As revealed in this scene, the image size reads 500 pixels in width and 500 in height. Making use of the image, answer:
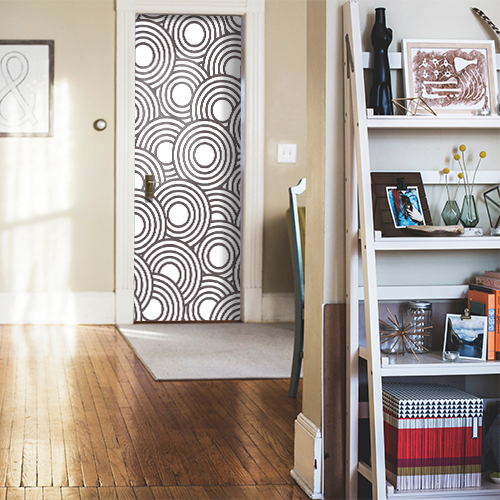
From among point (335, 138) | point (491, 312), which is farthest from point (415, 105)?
point (491, 312)

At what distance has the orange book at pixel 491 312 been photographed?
1.75 meters

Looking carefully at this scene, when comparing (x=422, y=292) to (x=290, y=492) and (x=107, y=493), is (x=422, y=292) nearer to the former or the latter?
(x=290, y=492)

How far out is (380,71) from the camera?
179 cm

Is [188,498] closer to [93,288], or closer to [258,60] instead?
[93,288]

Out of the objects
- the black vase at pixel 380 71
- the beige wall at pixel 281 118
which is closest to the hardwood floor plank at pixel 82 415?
the black vase at pixel 380 71

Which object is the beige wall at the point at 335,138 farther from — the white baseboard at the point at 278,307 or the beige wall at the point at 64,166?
the beige wall at the point at 64,166

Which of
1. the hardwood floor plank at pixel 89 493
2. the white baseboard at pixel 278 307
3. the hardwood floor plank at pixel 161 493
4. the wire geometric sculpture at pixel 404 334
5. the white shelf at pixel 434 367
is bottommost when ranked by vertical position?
the hardwood floor plank at pixel 161 493

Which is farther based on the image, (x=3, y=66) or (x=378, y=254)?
(x=3, y=66)

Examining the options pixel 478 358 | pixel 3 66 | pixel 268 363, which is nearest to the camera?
pixel 478 358

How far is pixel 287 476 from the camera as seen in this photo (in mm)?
2033

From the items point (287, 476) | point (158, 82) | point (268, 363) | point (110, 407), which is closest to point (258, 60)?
point (158, 82)

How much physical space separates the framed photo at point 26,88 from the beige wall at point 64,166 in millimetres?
52

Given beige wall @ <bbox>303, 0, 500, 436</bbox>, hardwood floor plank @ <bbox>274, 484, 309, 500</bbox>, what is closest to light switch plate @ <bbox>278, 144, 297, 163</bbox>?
beige wall @ <bbox>303, 0, 500, 436</bbox>

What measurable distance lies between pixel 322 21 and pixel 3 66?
3.42 meters
